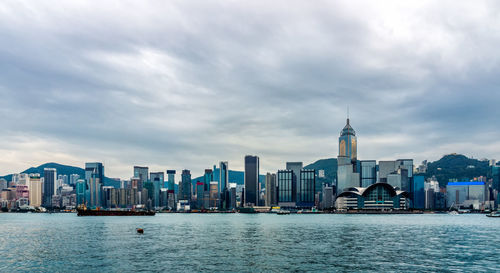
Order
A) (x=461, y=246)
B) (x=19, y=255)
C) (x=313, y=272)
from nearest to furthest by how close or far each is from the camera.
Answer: (x=313, y=272), (x=19, y=255), (x=461, y=246)

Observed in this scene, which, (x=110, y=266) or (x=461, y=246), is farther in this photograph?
(x=461, y=246)

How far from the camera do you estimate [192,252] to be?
2995 inches

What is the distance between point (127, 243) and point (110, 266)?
107 ft

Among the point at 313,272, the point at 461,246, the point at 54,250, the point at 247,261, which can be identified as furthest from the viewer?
the point at 461,246

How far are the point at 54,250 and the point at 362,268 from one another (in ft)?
176

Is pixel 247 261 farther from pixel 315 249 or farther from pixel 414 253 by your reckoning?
pixel 414 253

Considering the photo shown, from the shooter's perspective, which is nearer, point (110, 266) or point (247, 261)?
point (110, 266)

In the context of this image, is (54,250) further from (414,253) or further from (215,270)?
(414,253)

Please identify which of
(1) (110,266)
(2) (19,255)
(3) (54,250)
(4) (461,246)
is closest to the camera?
(1) (110,266)

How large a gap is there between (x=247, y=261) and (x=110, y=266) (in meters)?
19.1

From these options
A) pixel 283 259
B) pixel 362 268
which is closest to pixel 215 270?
pixel 283 259

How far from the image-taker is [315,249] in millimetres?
80188

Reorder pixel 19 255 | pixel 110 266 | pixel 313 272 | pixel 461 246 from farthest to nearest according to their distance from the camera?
pixel 461 246 < pixel 19 255 < pixel 110 266 < pixel 313 272

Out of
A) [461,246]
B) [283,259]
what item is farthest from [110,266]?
[461,246]
